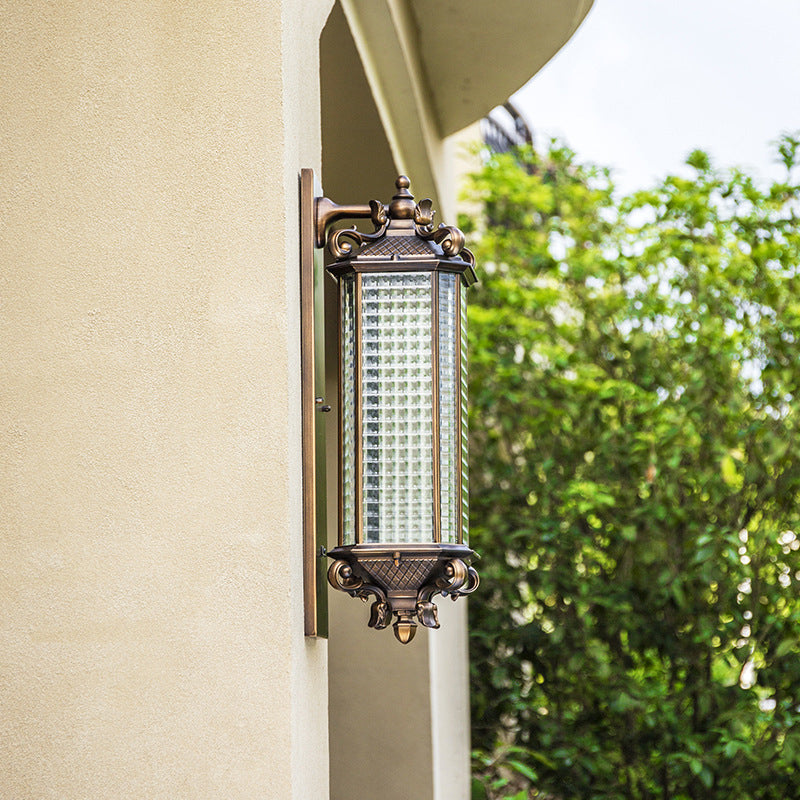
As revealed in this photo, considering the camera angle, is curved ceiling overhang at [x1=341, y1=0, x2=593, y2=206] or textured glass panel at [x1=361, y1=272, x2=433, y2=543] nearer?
textured glass panel at [x1=361, y1=272, x2=433, y2=543]

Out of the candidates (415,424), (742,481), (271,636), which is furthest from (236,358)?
(742,481)

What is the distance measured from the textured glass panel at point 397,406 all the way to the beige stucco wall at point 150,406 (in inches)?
5.4

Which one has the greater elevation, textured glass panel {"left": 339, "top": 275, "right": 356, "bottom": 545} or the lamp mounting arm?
the lamp mounting arm

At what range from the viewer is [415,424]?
199 cm

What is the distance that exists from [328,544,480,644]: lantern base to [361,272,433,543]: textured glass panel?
0.03 m

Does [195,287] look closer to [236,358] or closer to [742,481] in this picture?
[236,358]

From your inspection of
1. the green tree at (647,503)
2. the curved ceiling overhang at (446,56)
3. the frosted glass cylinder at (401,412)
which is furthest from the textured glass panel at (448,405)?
the green tree at (647,503)

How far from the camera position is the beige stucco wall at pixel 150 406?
1.84 meters

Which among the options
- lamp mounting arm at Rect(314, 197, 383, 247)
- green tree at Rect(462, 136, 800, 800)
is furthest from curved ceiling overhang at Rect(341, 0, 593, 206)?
green tree at Rect(462, 136, 800, 800)

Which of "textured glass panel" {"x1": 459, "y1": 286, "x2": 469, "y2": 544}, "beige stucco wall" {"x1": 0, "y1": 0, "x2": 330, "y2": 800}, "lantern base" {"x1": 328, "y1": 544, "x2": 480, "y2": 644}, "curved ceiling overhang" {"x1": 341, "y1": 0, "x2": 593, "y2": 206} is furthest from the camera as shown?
"curved ceiling overhang" {"x1": 341, "y1": 0, "x2": 593, "y2": 206}

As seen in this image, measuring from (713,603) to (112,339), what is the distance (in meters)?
4.08

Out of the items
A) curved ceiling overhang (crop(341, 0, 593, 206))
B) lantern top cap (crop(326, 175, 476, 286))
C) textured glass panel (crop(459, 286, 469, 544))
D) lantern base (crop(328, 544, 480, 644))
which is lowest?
lantern base (crop(328, 544, 480, 644))

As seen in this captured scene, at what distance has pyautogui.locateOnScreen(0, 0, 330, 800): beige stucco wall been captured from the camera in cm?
184

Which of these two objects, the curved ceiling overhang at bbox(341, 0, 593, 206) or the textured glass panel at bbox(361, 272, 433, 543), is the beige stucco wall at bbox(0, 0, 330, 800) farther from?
the curved ceiling overhang at bbox(341, 0, 593, 206)
